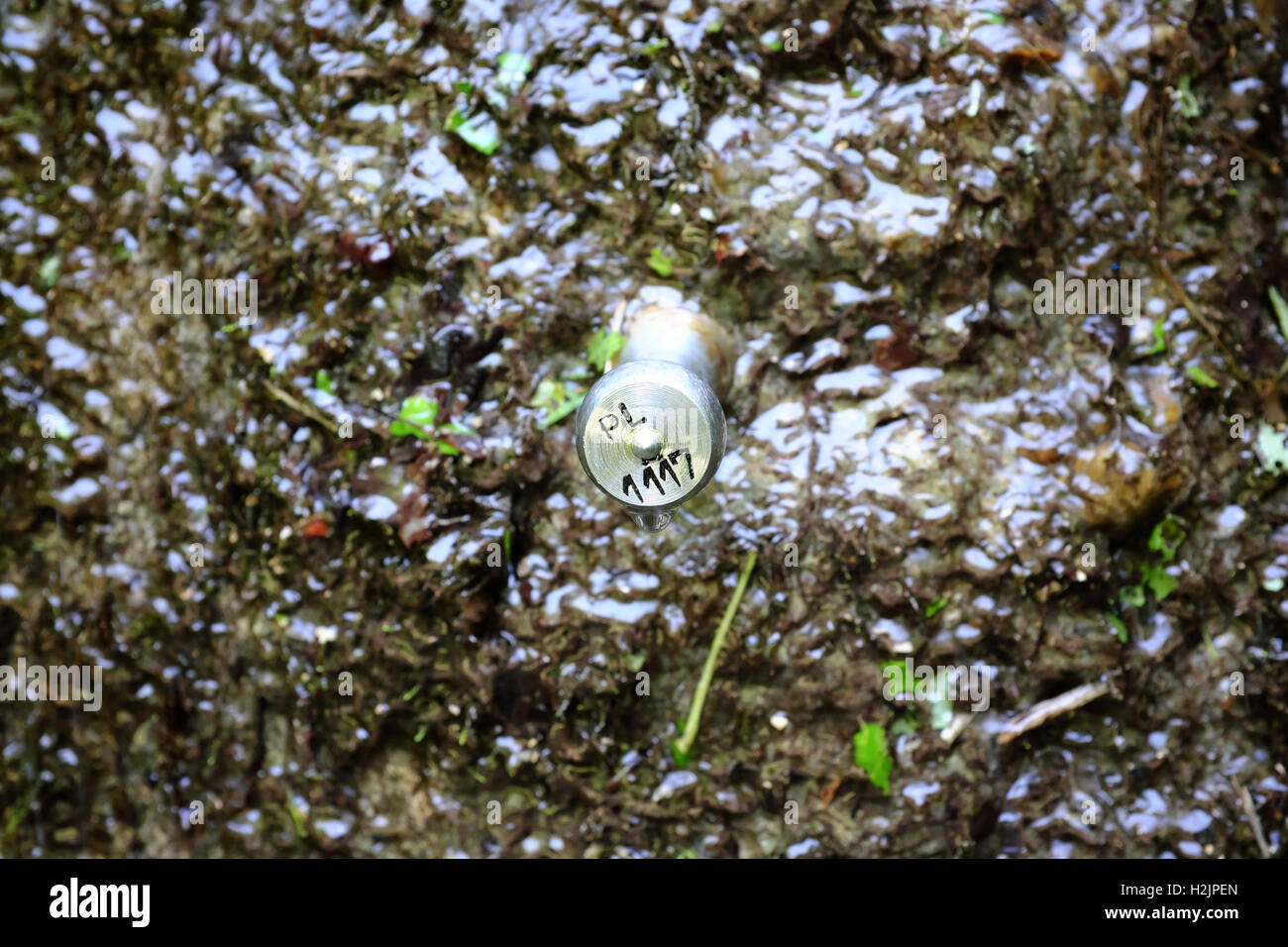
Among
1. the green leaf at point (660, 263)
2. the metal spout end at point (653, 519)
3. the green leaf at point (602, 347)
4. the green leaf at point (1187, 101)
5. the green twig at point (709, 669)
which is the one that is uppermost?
the green leaf at point (1187, 101)

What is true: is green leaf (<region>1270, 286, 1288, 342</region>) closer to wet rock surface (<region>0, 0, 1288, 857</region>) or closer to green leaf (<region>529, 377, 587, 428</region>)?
wet rock surface (<region>0, 0, 1288, 857</region>)

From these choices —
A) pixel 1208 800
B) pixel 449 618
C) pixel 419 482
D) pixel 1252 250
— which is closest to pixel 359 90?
pixel 419 482

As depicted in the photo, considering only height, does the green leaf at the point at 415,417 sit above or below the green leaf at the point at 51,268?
below

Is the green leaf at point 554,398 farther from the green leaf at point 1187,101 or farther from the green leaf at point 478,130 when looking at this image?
the green leaf at point 1187,101

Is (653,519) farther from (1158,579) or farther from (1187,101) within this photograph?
(1187,101)

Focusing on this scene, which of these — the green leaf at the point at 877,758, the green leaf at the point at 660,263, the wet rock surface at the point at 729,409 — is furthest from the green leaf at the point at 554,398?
the green leaf at the point at 877,758

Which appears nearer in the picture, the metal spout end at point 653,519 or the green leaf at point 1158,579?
the metal spout end at point 653,519
